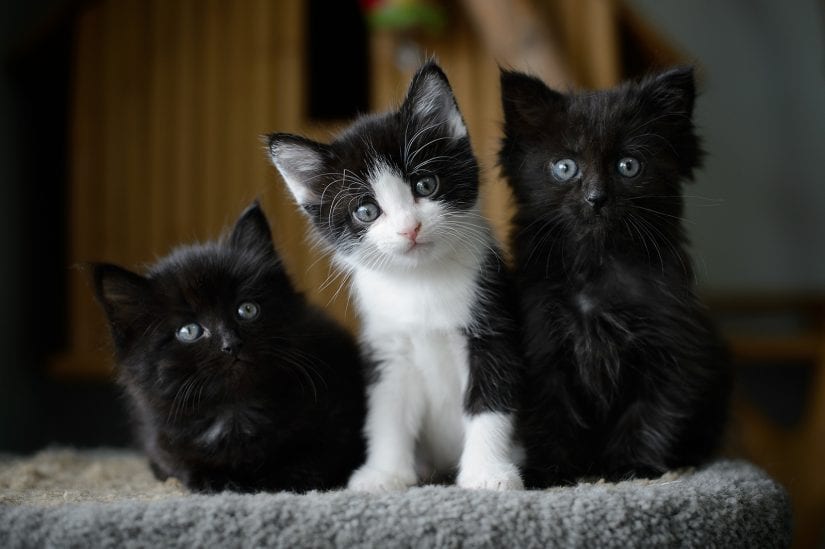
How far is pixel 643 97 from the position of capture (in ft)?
4.57

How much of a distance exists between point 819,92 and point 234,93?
252 cm

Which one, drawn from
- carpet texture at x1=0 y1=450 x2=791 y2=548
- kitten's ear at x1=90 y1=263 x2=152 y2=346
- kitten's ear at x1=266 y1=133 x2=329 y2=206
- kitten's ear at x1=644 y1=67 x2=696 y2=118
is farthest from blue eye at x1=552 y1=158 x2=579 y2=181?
kitten's ear at x1=90 y1=263 x2=152 y2=346

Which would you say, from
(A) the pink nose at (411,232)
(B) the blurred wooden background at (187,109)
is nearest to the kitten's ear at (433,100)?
(A) the pink nose at (411,232)

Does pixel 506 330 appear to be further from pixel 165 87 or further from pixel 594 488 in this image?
pixel 165 87

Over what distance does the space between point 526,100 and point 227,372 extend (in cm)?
75

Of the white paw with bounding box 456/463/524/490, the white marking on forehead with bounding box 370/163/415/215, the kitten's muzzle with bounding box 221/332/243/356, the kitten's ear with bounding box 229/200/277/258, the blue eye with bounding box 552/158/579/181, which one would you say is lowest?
the white paw with bounding box 456/463/524/490

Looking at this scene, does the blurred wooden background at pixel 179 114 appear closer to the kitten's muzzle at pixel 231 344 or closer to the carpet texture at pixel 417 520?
the kitten's muzzle at pixel 231 344

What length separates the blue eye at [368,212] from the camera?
55.2 inches

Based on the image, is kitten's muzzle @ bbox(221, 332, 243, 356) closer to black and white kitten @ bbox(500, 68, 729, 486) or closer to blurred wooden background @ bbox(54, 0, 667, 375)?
black and white kitten @ bbox(500, 68, 729, 486)

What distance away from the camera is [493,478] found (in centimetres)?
128

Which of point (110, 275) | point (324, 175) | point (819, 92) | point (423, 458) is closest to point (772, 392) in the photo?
point (819, 92)

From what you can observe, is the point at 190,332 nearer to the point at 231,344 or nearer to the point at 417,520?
the point at 231,344

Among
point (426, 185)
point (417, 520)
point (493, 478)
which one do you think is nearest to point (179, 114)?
point (426, 185)

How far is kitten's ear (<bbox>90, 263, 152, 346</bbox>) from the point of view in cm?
138
